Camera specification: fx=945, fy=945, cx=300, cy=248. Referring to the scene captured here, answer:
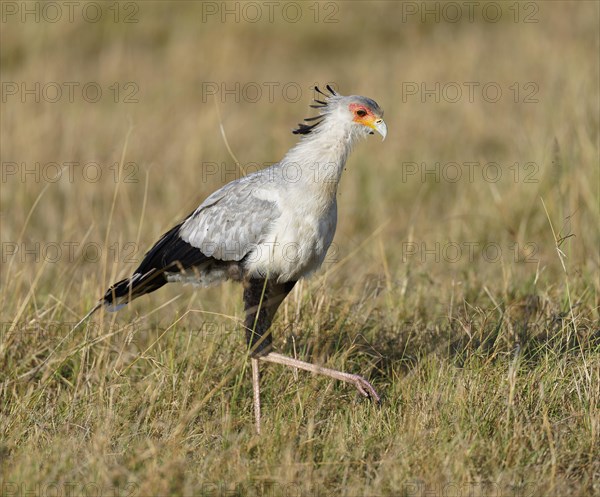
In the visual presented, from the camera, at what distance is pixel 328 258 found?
583cm

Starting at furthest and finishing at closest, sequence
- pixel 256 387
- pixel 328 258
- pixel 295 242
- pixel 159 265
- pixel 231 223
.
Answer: pixel 328 258
pixel 159 265
pixel 231 223
pixel 256 387
pixel 295 242

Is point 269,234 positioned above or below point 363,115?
below

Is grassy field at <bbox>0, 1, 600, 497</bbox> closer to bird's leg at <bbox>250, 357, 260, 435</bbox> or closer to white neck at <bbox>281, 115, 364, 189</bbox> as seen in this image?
bird's leg at <bbox>250, 357, 260, 435</bbox>

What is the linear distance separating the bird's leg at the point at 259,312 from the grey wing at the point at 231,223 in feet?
0.54

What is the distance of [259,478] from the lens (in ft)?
11.2

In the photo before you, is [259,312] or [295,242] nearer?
[295,242]

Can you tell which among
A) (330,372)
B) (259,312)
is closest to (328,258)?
(259,312)

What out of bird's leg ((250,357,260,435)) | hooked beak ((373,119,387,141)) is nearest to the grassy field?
bird's leg ((250,357,260,435))

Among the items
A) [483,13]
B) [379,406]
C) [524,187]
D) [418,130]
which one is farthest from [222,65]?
[379,406]

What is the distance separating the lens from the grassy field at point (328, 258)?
3.58m

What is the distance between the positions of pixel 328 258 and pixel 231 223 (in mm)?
1642

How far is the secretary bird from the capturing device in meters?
4.08

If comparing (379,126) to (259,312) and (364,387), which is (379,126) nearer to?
(259,312)

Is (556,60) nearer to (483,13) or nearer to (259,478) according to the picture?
(483,13)
